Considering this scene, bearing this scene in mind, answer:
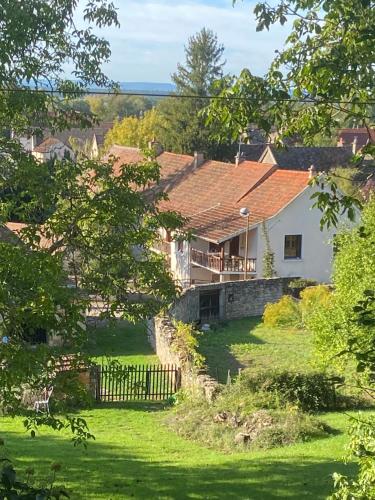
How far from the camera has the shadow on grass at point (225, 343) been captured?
2633 centimetres

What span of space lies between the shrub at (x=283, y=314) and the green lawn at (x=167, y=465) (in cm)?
1398

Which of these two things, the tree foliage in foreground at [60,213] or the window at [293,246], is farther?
the window at [293,246]

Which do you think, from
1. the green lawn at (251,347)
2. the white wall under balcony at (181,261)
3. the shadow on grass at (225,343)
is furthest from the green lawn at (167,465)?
the white wall under balcony at (181,261)

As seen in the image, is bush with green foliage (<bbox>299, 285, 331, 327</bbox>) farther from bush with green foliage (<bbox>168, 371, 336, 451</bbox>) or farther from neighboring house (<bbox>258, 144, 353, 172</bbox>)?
neighboring house (<bbox>258, 144, 353, 172</bbox>)

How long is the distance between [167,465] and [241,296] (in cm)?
2154

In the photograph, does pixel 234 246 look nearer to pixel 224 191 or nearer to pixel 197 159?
pixel 224 191

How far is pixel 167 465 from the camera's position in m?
14.9

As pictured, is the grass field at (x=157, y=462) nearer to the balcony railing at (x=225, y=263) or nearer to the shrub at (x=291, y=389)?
the shrub at (x=291, y=389)

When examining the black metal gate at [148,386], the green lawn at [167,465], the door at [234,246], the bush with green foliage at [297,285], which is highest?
the door at [234,246]

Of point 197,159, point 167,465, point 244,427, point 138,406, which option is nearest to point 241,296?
point 138,406

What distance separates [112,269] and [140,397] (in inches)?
490

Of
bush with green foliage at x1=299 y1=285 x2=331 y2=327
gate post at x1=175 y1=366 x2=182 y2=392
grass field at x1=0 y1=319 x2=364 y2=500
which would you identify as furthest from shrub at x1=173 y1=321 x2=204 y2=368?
bush with green foliage at x1=299 y1=285 x2=331 y2=327

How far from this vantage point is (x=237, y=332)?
3319 centimetres

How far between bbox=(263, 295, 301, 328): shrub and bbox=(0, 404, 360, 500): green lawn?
13978mm
